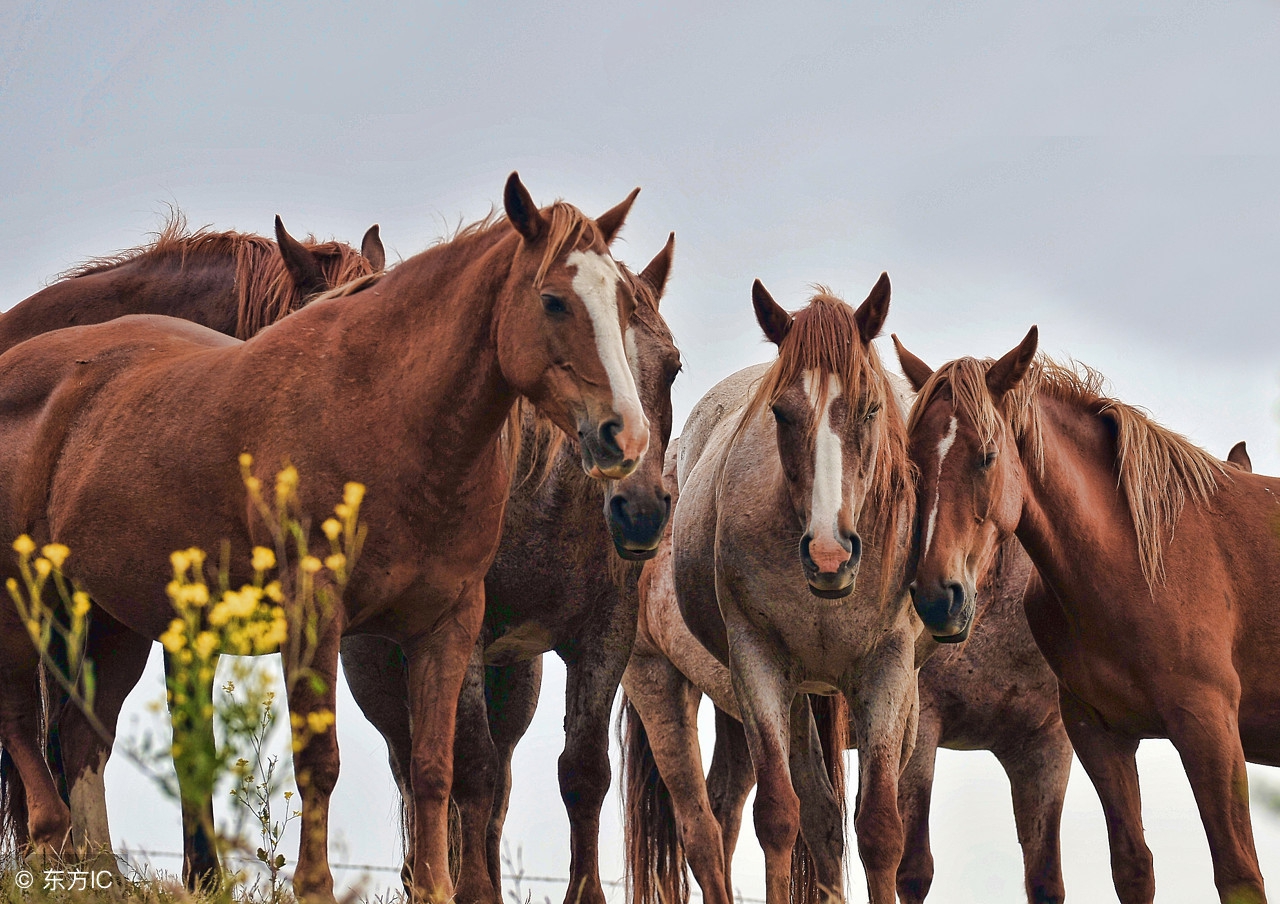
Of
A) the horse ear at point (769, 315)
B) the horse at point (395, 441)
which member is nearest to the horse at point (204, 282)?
the horse at point (395, 441)

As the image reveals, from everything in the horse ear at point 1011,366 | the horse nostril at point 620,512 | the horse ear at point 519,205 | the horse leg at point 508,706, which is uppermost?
the horse ear at point 519,205

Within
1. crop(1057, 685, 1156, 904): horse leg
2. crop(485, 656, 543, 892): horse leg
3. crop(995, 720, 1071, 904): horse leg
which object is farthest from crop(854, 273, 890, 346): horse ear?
crop(995, 720, 1071, 904): horse leg

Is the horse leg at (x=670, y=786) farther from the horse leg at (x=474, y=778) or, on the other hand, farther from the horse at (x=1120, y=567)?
the horse at (x=1120, y=567)

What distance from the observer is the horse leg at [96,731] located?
17.7 ft

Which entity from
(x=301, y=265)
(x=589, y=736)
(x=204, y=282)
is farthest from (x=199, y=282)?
(x=589, y=736)

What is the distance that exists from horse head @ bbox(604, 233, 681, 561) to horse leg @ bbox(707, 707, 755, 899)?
3.36 meters

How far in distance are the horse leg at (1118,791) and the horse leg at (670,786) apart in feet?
6.38

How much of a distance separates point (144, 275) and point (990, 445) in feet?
15.6

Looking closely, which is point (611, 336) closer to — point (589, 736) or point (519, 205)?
point (519, 205)

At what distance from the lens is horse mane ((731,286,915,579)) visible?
5797 millimetres

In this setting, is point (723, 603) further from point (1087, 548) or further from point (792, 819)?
point (1087, 548)

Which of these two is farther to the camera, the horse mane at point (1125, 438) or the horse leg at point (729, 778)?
the horse leg at point (729, 778)

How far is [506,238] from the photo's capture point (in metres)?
5.03

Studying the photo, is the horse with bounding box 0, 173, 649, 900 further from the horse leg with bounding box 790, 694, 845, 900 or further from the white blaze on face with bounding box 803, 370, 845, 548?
the horse leg with bounding box 790, 694, 845, 900
